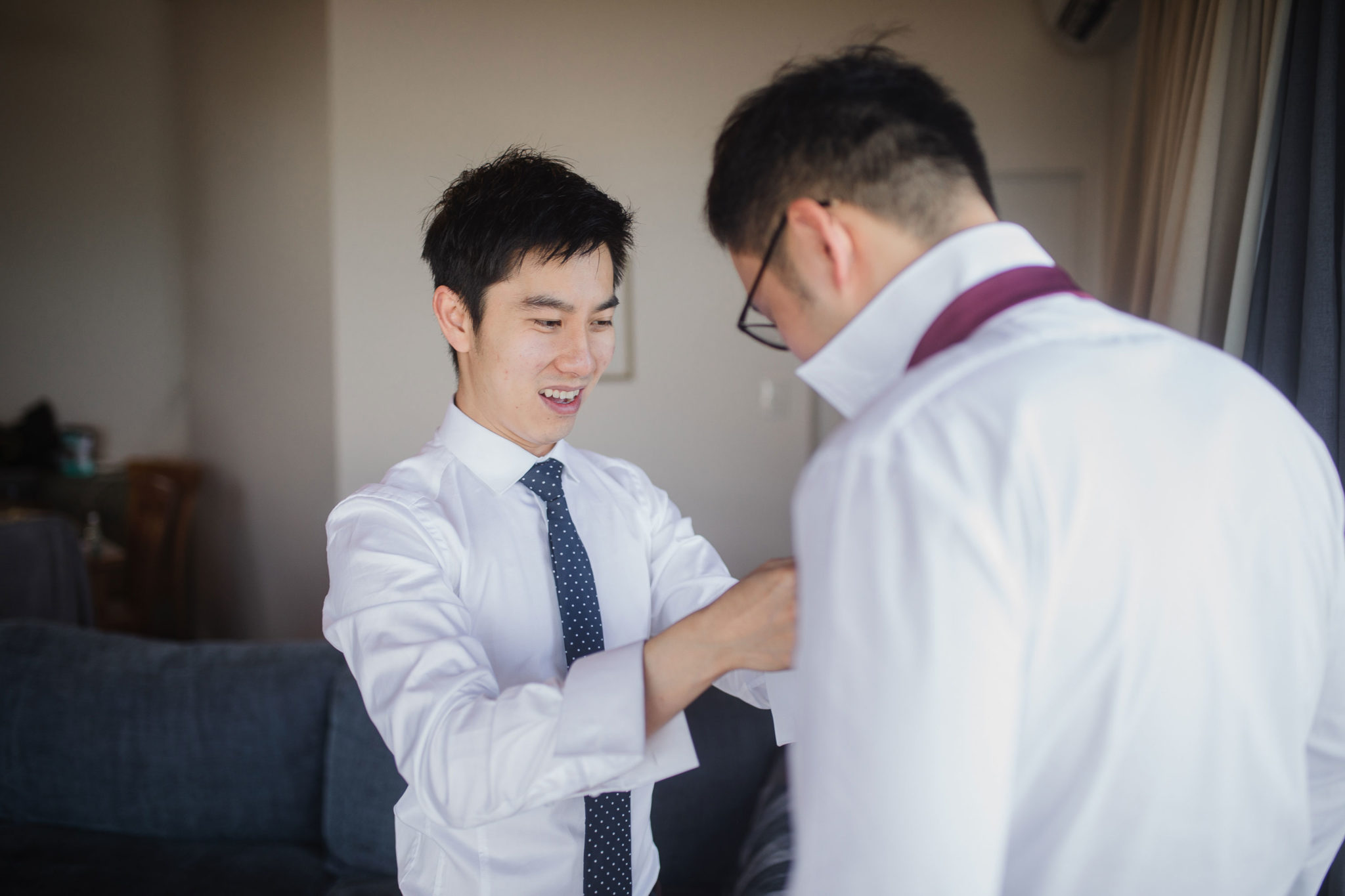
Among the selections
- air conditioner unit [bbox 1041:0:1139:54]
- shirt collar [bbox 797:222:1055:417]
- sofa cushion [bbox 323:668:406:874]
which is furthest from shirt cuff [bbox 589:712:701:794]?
air conditioner unit [bbox 1041:0:1139:54]

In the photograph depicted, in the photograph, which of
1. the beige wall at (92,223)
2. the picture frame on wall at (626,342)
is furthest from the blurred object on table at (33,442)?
the picture frame on wall at (626,342)

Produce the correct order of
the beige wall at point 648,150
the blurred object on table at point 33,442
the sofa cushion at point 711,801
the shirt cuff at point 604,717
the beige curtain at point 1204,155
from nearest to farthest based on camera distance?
1. the shirt cuff at point 604,717
2. the beige curtain at point 1204,155
3. the sofa cushion at point 711,801
4. the beige wall at point 648,150
5. the blurred object on table at point 33,442

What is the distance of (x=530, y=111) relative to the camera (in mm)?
3414

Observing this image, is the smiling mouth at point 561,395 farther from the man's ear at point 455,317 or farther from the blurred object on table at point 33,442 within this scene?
the blurred object on table at point 33,442

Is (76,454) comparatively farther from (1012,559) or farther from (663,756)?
(1012,559)

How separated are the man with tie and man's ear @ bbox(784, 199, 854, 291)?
0.82ft

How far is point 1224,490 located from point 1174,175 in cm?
185

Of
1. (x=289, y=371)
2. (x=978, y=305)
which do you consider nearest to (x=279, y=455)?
(x=289, y=371)

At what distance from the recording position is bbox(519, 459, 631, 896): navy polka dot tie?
1.11 m

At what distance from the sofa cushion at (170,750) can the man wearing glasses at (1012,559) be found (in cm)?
184

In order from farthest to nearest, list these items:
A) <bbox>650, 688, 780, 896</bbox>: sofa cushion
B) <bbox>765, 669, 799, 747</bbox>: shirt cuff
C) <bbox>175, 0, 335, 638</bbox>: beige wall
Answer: <bbox>175, 0, 335, 638</bbox>: beige wall → <bbox>650, 688, 780, 896</bbox>: sofa cushion → <bbox>765, 669, 799, 747</bbox>: shirt cuff

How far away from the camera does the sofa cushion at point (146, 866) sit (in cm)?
187

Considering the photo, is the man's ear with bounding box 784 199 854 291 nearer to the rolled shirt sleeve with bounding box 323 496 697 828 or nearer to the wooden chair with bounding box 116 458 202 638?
the rolled shirt sleeve with bounding box 323 496 697 828

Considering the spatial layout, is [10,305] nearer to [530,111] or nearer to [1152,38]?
[530,111]
